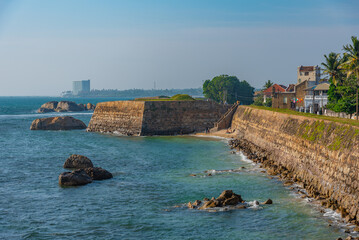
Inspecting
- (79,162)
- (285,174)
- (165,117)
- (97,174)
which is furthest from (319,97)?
(97,174)

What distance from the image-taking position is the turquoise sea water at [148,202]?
2506 centimetres

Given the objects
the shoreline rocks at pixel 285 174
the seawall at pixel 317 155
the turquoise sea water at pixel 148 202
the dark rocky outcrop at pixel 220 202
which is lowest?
the turquoise sea water at pixel 148 202

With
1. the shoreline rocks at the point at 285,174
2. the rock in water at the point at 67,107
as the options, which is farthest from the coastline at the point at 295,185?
the rock in water at the point at 67,107

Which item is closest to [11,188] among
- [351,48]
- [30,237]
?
[30,237]

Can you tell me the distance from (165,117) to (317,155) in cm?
4737

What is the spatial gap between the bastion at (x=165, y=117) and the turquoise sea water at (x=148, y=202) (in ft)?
76.1

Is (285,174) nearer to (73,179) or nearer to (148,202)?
(148,202)

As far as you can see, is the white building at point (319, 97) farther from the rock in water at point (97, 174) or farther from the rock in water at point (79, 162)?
the rock in water at point (97, 174)

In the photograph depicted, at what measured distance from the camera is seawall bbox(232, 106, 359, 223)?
1081 inches

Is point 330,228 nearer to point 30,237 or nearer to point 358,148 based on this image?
point 358,148

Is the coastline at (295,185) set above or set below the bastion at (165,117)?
below

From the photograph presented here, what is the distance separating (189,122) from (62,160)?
33.7 meters

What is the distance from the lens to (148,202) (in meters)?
31.2

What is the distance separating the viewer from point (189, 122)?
79562mm
